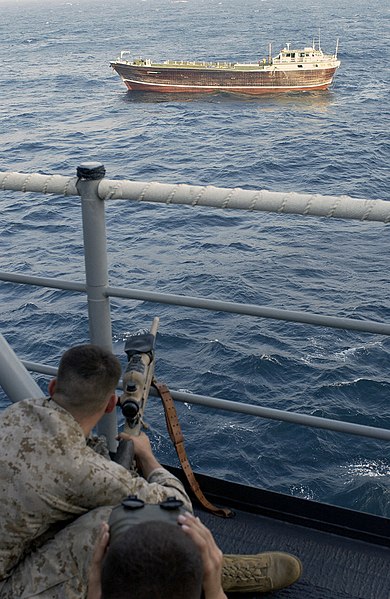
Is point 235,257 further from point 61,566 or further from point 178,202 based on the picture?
point 61,566

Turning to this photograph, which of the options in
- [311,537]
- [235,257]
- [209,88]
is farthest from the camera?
[209,88]

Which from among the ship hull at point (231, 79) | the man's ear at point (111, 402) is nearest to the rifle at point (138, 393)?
the man's ear at point (111, 402)

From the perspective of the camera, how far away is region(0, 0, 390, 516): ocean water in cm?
1995

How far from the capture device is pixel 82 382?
252 cm

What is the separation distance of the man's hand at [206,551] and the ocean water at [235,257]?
15.9 meters

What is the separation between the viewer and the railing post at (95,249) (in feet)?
10.7

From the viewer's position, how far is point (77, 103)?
6700 cm

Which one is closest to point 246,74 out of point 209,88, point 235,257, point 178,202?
point 209,88

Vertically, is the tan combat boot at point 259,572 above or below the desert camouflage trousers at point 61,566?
below

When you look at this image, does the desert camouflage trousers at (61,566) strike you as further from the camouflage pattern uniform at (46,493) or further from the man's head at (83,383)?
the man's head at (83,383)

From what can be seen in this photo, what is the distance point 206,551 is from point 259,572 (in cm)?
154

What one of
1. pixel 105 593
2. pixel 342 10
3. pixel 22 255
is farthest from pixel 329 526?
pixel 342 10

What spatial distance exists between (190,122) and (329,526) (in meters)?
59.5

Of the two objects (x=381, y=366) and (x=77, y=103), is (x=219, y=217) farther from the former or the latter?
(x=77, y=103)
